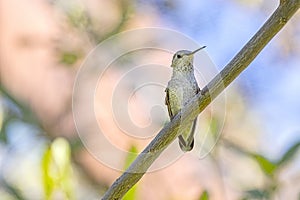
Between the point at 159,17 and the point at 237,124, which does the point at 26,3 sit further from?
the point at 237,124

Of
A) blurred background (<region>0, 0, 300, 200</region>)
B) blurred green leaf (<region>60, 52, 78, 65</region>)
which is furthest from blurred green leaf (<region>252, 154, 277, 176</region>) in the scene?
blurred green leaf (<region>60, 52, 78, 65</region>)

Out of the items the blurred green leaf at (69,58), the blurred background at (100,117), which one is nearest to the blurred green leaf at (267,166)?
the blurred background at (100,117)

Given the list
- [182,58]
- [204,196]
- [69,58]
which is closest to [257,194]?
[204,196]

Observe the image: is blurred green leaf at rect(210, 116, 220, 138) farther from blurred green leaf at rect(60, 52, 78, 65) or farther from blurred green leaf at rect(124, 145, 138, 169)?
blurred green leaf at rect(60, 52, 78, 65)

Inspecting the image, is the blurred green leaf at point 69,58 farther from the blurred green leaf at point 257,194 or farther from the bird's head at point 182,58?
the blurred green leaf at point 257,194

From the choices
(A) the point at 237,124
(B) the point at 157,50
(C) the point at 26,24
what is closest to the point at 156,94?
(B) the point at 157,50

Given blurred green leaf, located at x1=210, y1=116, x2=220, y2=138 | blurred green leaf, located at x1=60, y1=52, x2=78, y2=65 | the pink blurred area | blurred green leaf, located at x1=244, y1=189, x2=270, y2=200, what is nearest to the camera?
blurred green leaf, located at x1=244, y1=189, x2=270, y2=200
